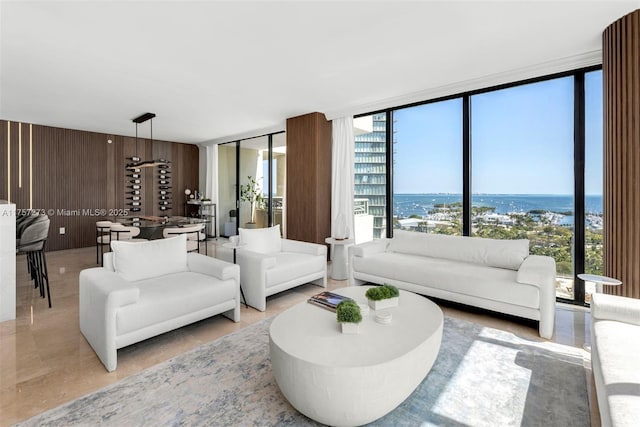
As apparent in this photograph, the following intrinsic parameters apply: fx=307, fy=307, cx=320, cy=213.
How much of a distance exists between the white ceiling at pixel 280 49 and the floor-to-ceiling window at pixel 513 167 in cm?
35

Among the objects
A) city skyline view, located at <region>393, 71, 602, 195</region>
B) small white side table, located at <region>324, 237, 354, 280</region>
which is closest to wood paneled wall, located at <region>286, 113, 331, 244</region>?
small white side table, located at <region>324, 237, 354, 280</region>

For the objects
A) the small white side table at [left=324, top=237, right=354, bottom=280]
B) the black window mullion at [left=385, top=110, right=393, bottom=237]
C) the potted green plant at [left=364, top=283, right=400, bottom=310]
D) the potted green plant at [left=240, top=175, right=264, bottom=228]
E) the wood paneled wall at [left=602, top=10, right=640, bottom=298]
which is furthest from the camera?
the potted green plant at [left=240, top=175, right=264, bottom=228]

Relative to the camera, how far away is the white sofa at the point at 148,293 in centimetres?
221

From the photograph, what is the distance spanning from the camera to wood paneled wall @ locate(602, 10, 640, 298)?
Answer: 8.55ft

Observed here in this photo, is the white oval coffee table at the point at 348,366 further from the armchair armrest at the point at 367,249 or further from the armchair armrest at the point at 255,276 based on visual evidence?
the armchair armrest at the point at 367,249

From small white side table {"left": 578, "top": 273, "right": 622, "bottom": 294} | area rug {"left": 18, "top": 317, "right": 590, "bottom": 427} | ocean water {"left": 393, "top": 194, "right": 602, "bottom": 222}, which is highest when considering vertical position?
ocean water {"left": 393, "top": 194, "right": 602, "bottom": 222}

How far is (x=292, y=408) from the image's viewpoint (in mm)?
1770

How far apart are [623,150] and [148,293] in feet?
13.9

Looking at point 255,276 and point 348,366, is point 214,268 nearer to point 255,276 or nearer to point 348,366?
point 255,276

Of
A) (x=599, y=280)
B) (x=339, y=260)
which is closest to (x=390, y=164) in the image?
(x=339, y=260)

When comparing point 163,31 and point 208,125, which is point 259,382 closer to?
point 163,31

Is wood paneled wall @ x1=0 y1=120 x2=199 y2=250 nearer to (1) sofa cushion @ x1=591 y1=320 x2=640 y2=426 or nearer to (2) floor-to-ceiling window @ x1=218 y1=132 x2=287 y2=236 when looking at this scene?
(2) floor-to-ceiling window @ x1=218 y1=132 x2=287 y2=236

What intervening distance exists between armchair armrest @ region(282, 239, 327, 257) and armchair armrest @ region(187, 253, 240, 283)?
1291 mm

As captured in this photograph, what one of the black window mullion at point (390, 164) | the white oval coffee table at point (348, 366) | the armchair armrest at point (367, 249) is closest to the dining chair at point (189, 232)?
the armchair armrest at point (367, 249)
